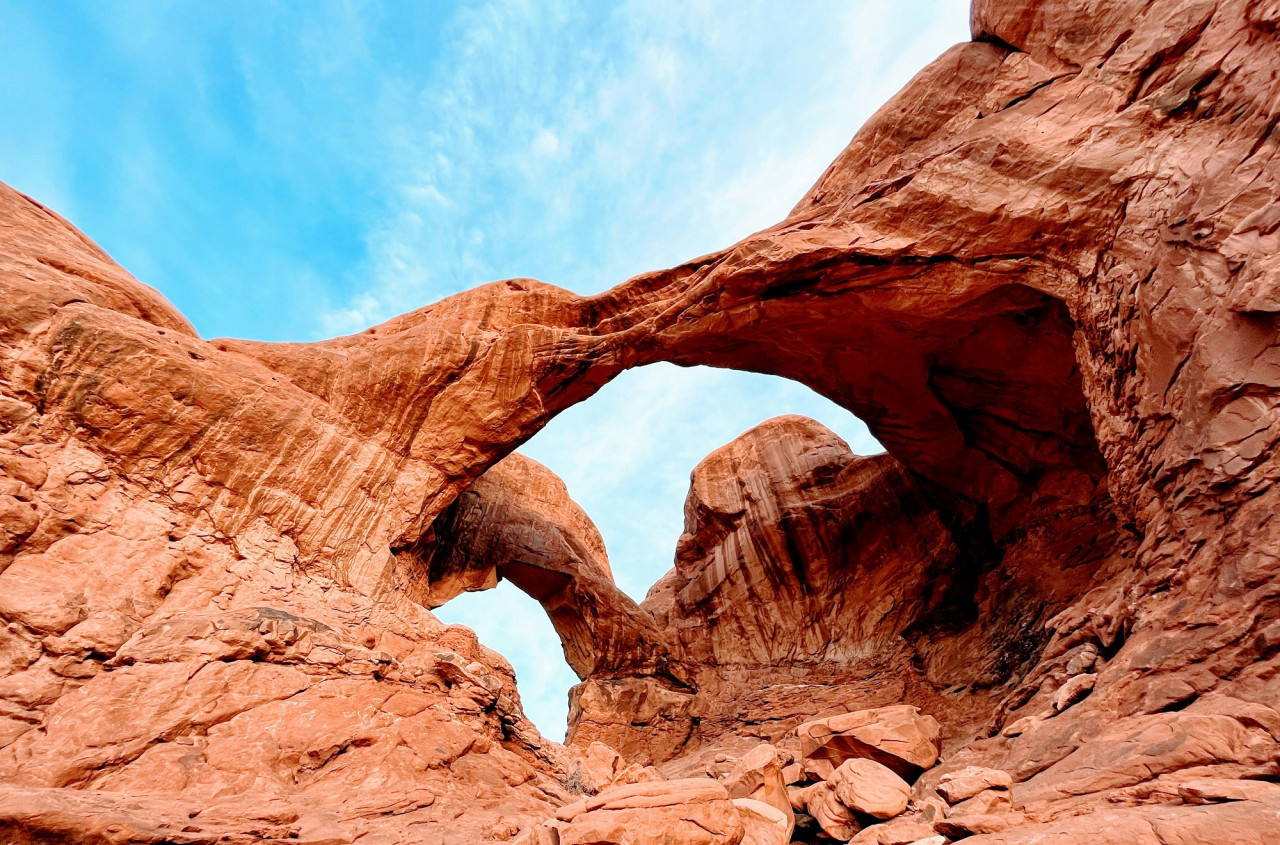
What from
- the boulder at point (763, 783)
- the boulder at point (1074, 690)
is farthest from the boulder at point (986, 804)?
the boulder at point (1074, 690)

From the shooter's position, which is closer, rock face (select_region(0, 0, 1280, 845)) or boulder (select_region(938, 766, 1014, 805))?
boulder (select_region(938, 766, 1014, 805))

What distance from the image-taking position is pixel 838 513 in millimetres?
20422

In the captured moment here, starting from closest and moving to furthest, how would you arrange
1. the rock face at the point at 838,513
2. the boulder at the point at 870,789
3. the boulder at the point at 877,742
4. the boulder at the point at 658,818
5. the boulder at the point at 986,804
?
the boulder at the point at 658,818
the boulder at the point at 986,804
the rock face at the point at 838,513
the boulder at the point at 870,789
the boulder at the point at 877,742

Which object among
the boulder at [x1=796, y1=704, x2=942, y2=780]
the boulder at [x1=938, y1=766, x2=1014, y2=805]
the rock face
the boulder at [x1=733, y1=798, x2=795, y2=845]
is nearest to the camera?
the boulder at [x1=938, y1=766, x2=1014, y2=805]

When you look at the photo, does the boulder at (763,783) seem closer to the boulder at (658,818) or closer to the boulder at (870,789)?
the boulder at (870,789)

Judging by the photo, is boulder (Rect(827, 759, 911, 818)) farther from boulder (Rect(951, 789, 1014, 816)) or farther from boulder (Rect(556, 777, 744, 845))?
boulder (Rect(556, 777, 744, 845))

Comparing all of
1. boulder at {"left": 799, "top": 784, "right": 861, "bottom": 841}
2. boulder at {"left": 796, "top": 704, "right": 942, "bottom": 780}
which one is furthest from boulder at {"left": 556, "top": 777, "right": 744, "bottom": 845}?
boulder at {"left": 796, "top": 704, "right": 942, "bottom": 780}

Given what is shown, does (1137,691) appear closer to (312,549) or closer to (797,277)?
(797,277)

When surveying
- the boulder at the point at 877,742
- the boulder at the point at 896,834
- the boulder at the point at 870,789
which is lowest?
the boulder at the point at 896,834

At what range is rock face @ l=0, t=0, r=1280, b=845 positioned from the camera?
7551mm

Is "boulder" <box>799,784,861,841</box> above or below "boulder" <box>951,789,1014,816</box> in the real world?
above

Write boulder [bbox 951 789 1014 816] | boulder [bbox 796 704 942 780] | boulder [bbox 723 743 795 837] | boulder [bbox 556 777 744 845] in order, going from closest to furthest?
1. boulder [bbox 556 777 744 845]
2. boulder [bbox 951 789 1014 816]
3. boulder [bbox 723 743 795 837]
4. boulder [bbox 796 704 942 780]

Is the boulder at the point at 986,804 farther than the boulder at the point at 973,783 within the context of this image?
No

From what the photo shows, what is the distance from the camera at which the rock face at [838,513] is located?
7551 millimetres
